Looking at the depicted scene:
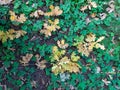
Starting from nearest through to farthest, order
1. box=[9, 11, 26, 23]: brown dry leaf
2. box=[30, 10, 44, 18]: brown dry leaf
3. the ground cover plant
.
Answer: the ground cover plant → box=[9, 11, 26, 23]: brown dry leaf → box=[30, 10, 44, 18]: brown dry leaf

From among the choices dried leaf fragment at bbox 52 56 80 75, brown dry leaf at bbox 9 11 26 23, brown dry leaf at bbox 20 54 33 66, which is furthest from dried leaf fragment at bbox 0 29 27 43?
dried leaf fragment at bbox 52 56 80 75

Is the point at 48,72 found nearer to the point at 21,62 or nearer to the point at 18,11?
the point at 21,62

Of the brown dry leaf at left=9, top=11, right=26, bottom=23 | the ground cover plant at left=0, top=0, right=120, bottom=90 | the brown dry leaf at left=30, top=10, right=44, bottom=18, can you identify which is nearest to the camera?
the ground cover plant at left=0, top=0, right=120, bottom=90

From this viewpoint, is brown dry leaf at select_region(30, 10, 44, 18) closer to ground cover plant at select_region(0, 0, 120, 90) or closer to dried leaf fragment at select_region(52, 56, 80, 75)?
ground cover plant at select_region(0, 0, 120, 90)

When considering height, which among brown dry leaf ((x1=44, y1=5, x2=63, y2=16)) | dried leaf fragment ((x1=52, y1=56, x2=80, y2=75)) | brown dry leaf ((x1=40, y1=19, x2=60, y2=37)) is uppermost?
brown dry leaf ((x1=44, y1=5, x2=63, y2=16))

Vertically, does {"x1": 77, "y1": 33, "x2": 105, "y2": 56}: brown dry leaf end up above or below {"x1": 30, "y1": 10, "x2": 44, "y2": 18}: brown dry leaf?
below

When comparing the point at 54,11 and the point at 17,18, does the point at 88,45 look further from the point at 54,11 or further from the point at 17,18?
the point at 17,18

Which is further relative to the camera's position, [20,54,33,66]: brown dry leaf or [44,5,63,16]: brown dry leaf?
[44,5,63,16]: brown dry leaf

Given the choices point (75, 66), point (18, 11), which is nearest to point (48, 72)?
point (75, 66)
